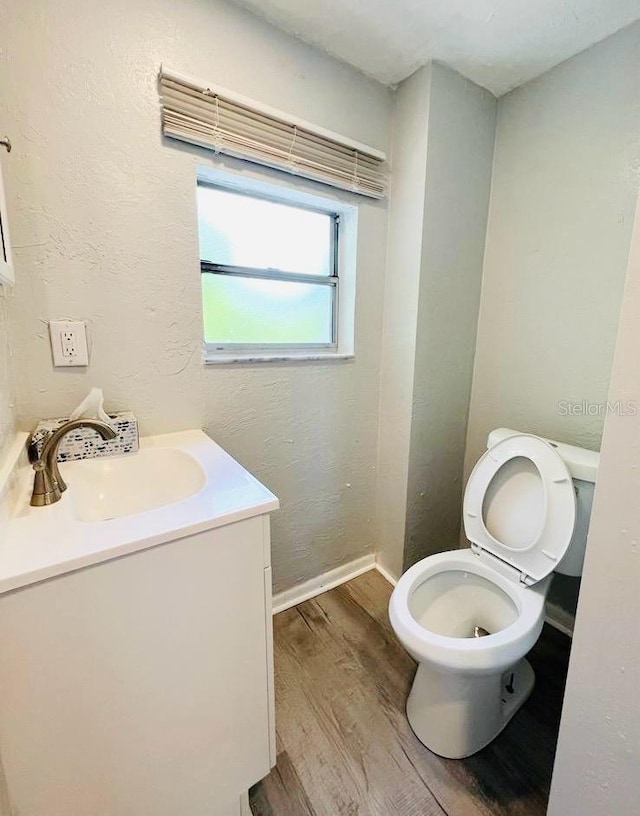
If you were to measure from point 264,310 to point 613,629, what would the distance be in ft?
4.57

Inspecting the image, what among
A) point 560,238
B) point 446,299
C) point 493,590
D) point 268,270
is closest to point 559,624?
point 493,590

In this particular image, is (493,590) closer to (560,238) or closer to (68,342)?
(560,238)

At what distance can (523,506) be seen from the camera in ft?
4.09

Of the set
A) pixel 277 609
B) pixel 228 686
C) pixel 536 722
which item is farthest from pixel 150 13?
pixel 536 722

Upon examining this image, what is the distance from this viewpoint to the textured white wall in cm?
125

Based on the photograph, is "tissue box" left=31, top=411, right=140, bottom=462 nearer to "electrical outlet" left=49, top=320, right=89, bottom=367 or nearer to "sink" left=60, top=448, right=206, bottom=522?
"sink" left=60, top=448, right=206, bottom=522

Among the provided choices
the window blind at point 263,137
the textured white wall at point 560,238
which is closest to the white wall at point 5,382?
the window blind at point 263,137

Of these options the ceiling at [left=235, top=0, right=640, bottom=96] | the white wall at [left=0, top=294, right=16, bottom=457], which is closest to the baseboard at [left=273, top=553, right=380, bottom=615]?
the white wall at [left=0, top=294, right=16, bottom=457]

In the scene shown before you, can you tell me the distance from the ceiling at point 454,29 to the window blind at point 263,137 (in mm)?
287

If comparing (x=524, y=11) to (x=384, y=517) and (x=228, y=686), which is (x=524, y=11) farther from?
(x=228, y=686)

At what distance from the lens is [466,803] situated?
0.97 meters

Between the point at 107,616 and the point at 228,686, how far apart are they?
36cm

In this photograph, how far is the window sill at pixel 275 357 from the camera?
4.34 ft

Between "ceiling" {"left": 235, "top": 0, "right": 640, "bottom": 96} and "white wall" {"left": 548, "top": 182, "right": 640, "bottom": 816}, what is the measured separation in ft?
3.84
